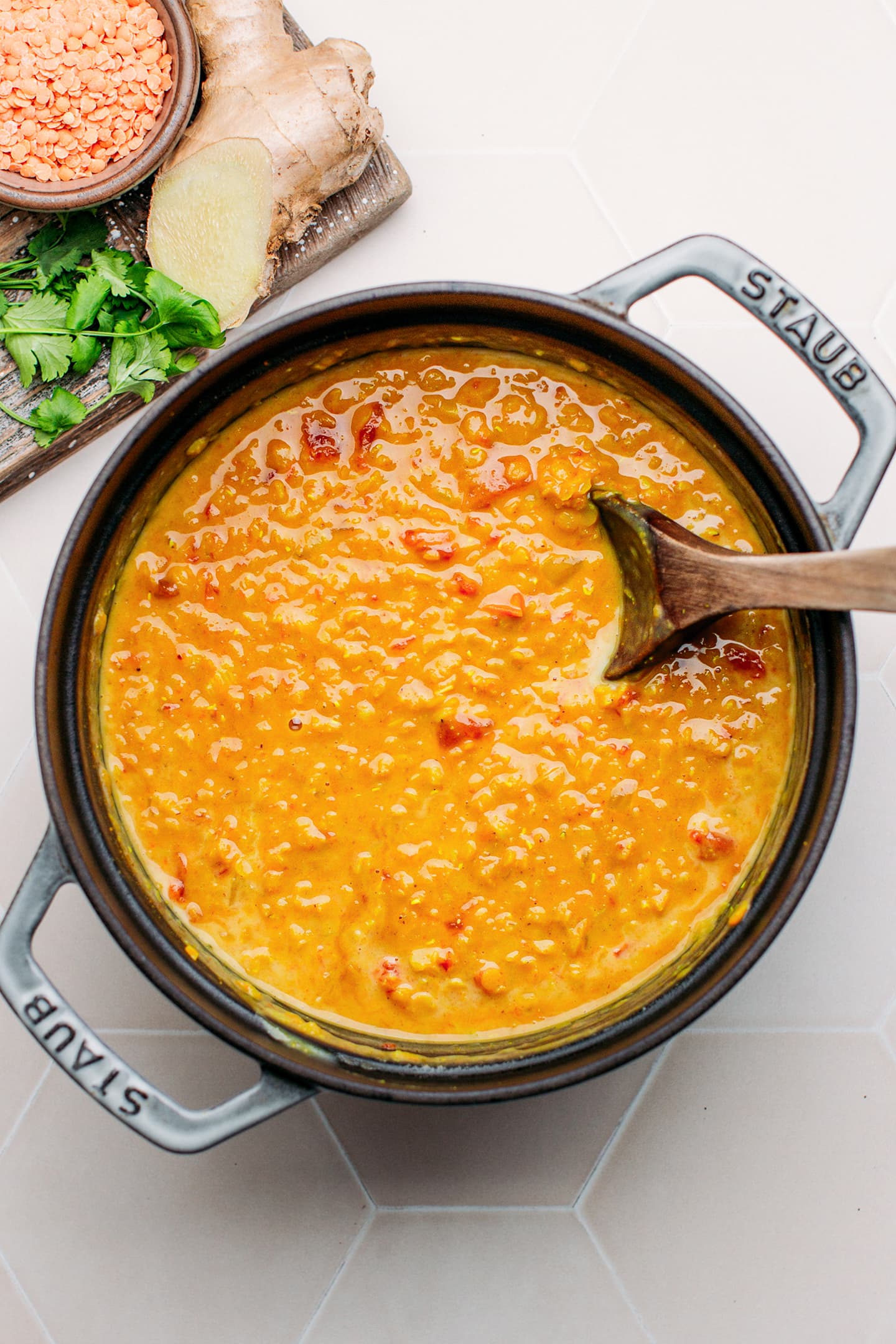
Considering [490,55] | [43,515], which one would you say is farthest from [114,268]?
[490,55]

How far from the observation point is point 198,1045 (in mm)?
1953

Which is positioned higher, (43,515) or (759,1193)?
(43,515)

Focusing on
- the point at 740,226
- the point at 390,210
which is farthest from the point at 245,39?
the point at 740,226

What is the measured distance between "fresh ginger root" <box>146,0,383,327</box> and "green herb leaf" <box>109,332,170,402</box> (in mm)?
126

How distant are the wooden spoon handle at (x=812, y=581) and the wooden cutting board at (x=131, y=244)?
977 millimetres

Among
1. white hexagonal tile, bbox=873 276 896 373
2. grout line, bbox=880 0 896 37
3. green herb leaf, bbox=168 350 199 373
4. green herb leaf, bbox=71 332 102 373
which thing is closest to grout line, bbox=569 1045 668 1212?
white hexagonal tile, bbox=873 276 896 373

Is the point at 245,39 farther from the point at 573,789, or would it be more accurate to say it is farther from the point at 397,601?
the point at 573,789

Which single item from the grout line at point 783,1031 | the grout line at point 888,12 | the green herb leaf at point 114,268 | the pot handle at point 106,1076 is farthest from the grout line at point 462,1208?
the grout line at point 888,12

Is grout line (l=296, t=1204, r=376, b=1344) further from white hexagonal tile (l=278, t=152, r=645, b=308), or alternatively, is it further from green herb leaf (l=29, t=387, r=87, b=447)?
white hexagonal tile (l=278, t=152, r=645, b=308)

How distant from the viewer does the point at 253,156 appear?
6.14 feet

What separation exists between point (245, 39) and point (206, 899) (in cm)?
157

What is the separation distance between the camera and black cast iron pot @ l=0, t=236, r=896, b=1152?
4.80 ft

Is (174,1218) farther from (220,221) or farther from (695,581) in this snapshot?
(220,221)

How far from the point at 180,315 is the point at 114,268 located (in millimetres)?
185
